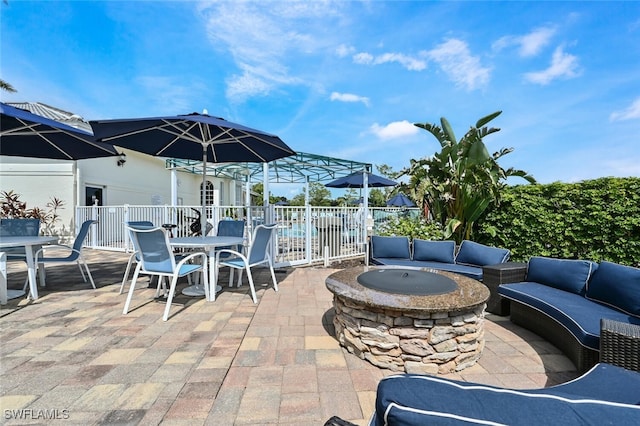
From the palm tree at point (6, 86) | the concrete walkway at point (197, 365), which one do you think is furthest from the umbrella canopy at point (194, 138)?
the palm tree at point (6, 86)

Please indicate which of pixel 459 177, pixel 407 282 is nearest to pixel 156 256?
pixel 407 282

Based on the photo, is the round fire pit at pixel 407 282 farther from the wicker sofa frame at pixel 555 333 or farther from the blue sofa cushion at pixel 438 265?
the blue sofa cushion at pixel 438 265

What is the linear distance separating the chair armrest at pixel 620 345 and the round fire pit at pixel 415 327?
0.83 meters

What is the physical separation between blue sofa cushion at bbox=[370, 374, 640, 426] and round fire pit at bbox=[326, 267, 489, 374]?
1562 mm

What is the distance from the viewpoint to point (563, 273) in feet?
11.8

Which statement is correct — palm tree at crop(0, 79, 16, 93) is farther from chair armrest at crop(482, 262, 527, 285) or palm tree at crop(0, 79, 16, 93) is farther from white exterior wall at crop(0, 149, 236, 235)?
chair armrest at crop(482, 262, 527, 285)

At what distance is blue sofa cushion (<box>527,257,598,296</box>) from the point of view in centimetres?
342

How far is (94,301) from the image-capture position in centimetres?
428

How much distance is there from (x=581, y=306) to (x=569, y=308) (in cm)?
20

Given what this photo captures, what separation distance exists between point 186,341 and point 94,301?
7.41 ft

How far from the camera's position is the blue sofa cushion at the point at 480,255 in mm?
4703

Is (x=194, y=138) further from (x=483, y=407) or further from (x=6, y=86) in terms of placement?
(x=6, y=86)

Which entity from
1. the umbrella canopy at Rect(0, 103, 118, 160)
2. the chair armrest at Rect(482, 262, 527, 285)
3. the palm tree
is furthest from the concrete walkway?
the palm tree

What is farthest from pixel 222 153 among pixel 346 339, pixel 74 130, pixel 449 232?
pixel 449 232
